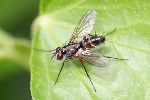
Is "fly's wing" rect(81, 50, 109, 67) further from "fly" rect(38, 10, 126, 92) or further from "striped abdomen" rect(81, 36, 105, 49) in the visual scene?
"striped abdomen" rect(81, 36, 105, 49)

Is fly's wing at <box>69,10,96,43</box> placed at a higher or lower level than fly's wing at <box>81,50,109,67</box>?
higher

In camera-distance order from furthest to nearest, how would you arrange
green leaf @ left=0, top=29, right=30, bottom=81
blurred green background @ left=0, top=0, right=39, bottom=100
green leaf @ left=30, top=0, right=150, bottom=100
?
blurred green background @ left=0, top=0, right=39, bottom=100, green leaf @ left=0, top=29, right=30, bottom=81, green leaf @ left=30, top=0, right=150, bottom=100

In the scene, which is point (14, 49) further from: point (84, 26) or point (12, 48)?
point (84, 26)

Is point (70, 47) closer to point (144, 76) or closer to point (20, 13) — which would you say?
point (144, 76)

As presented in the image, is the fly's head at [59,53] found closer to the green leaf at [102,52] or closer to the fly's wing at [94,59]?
the green leaf at [102,52]

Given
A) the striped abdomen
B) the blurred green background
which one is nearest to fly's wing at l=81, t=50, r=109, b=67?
the striped abdomen

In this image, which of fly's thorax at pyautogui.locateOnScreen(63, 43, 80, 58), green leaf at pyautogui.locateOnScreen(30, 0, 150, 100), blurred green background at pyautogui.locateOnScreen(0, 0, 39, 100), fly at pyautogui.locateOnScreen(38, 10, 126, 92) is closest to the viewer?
green leaf at pyautogui.locateOnScreen(30, 0, 150, 100)

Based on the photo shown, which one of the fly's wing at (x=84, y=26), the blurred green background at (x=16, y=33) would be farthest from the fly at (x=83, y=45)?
the blurred green background at (x=16, y=33)

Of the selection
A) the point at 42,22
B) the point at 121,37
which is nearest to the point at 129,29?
the point at 121,37
